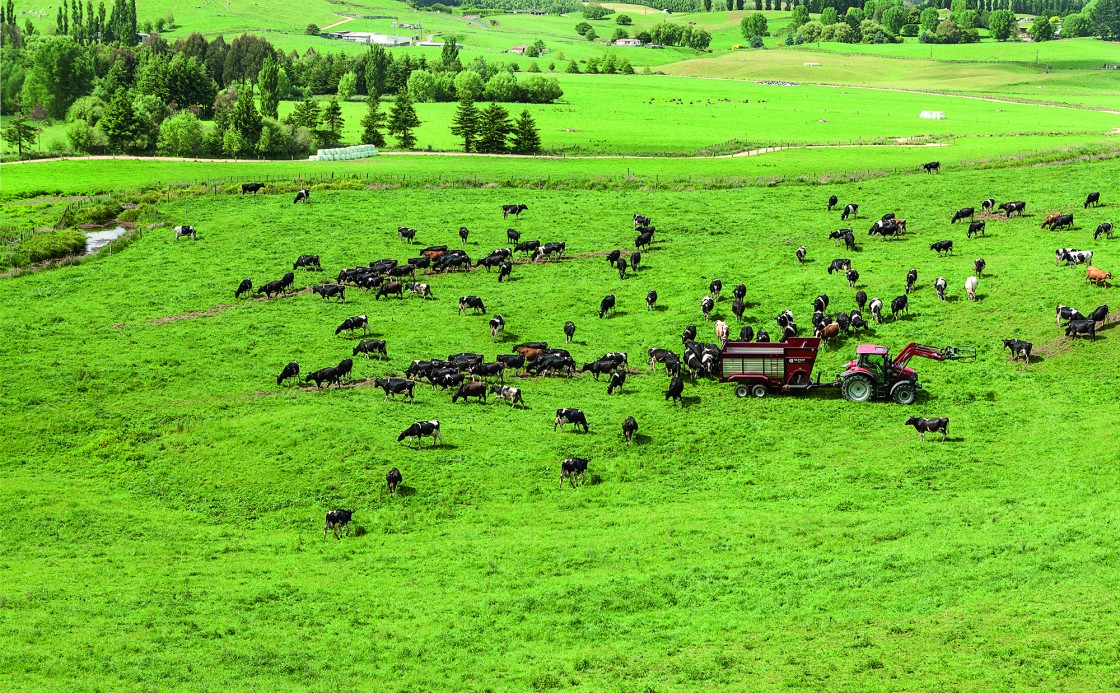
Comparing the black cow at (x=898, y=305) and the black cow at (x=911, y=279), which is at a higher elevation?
the black cow at (x=911, y=279)

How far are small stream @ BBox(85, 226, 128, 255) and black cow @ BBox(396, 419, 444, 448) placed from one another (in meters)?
49.6

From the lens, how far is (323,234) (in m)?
77.5

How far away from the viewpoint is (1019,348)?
4569cm

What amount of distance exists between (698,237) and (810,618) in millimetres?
49656

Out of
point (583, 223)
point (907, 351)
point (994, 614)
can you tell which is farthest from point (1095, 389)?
point (583, 223)

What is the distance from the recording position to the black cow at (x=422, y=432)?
3912cm

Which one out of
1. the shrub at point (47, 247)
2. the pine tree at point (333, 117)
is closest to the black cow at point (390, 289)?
the shrub at point (47, 247)

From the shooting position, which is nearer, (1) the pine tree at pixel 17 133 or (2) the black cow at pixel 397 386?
(2) the black cow at pixel 397 386

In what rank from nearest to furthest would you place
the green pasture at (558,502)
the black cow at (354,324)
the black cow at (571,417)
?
the green pasture at (558,502) → the black cow at (571,417) → the black cow at (354,324)

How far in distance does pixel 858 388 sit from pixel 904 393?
1934 mm

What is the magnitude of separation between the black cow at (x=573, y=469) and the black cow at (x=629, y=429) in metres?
3.17

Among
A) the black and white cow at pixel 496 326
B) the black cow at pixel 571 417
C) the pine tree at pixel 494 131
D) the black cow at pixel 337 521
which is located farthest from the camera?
the pine tree at pixel 494 131

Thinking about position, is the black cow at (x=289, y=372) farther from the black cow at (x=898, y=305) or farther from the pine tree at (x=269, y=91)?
the pine tree at (x=269, y=91)

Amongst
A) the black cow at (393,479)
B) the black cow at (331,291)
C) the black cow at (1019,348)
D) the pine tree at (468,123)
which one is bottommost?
the black cow at (393,479)
